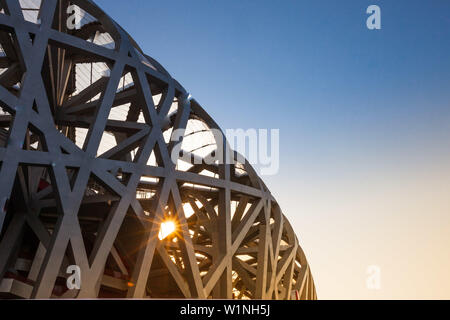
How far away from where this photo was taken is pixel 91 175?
1441 centimetres

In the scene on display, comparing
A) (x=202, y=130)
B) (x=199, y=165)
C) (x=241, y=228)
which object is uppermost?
(x=202, y=130)

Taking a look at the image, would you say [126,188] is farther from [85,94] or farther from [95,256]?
[85,94]

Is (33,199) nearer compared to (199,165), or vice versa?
(33,199)

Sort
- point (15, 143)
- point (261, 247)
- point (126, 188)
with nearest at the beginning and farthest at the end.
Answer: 1. point (15, 143)
2. point (126, 188)
3. point (261, 247)

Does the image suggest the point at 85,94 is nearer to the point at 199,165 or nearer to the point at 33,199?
the point at 33,199

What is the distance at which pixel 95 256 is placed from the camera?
13.8 metres

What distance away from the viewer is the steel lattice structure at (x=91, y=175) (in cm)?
1284

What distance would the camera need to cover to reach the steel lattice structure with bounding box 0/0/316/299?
42.1 feet

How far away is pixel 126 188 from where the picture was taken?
15312 millimetres
